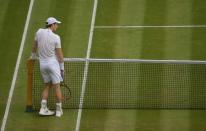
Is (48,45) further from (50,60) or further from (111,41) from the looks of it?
(111,41)

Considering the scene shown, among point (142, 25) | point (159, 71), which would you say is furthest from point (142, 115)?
point (142, 25)

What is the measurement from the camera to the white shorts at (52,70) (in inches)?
517

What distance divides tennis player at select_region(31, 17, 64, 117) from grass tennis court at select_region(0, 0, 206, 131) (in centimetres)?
52

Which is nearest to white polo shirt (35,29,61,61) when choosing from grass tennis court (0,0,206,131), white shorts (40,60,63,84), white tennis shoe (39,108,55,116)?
white shorts (40,60,63,84)

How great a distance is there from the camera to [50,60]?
1320cm

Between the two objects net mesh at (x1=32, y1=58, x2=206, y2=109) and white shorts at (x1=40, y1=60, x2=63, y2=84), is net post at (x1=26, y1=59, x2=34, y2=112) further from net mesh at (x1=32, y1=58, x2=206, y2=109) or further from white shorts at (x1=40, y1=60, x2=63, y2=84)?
white shorts at (x1=40, y1=60, x2=63, y2=84)

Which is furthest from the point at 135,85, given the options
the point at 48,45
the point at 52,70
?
the point at 48,45

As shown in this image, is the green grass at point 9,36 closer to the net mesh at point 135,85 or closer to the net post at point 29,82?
the net post at point 29,82

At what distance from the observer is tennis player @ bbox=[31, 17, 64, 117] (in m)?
13.2

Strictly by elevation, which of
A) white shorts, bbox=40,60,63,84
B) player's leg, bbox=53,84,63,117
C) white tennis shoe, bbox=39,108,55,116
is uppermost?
white shorts, bbox=40,60,63,84

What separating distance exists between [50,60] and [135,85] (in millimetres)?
2197

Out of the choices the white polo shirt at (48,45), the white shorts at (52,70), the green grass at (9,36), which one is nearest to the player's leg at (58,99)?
the white shorts at (52,70)

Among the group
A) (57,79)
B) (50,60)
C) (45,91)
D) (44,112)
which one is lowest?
(44,112)

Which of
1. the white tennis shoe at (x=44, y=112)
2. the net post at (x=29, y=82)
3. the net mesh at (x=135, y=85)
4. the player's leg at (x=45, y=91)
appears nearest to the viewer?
the player's leg at (x=45, y=91)
